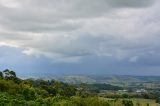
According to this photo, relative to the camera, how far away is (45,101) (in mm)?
111438

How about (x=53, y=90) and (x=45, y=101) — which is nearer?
(x=45, y=101)

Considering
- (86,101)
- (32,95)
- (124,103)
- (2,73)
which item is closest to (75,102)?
(86,101)

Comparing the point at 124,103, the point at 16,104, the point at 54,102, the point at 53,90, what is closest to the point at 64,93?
the point at 53,90

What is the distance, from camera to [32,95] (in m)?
117

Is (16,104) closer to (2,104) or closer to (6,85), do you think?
(2,104)

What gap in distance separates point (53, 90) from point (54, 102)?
45.6 metres

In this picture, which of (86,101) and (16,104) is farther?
(86,101)

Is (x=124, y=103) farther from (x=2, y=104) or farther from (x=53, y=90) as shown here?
(x=2, y=104)

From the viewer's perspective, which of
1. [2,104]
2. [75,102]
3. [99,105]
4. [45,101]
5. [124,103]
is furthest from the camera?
[124,103]

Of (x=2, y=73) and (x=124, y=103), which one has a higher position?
(x=2, y=73)

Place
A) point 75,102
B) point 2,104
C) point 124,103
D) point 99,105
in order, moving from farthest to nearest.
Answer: point 124,103 < point 99,105 < point 75,102 < point 2,104

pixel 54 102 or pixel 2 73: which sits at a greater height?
pixel 2 73

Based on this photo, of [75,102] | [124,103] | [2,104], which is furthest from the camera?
[124,103]

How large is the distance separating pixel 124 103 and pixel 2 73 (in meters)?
54.1
